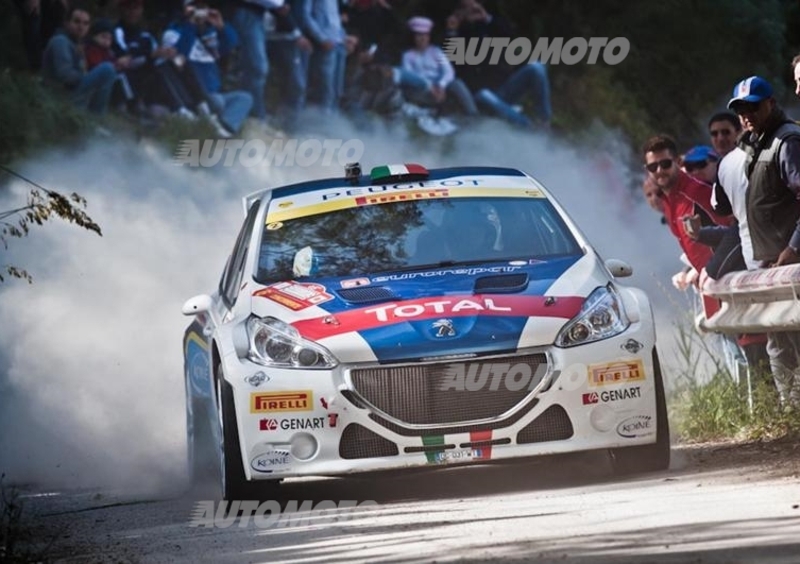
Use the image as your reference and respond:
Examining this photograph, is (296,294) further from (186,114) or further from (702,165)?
(186,114)

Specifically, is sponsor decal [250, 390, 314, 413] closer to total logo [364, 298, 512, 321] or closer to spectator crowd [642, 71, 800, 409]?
total logo [364, 298, 512, 321]

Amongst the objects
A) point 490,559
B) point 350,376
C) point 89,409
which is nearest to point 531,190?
point 350,376

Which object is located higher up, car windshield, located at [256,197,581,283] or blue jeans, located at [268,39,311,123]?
car windshield, located at [256,197,581,283]

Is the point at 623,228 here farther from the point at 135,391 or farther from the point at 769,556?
the point at 769,556

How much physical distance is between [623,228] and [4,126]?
6.57 metres

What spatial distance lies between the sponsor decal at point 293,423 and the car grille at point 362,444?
0.42 ft

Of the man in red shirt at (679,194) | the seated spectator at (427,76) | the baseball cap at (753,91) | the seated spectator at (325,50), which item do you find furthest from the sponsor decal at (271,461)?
the seated spectator at (427,76)

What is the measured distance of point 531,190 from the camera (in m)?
11.4

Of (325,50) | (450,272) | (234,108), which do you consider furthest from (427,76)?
(450,272)

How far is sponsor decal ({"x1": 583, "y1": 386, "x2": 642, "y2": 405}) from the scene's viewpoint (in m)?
9.68

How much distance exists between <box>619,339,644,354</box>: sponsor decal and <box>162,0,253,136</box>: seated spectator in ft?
35.8

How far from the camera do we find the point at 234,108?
20.5 metres

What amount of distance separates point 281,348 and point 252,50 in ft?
35.6

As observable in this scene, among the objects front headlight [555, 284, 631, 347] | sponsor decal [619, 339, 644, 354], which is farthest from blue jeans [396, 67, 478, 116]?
sponsor decal [619, 339, 644, 354]
